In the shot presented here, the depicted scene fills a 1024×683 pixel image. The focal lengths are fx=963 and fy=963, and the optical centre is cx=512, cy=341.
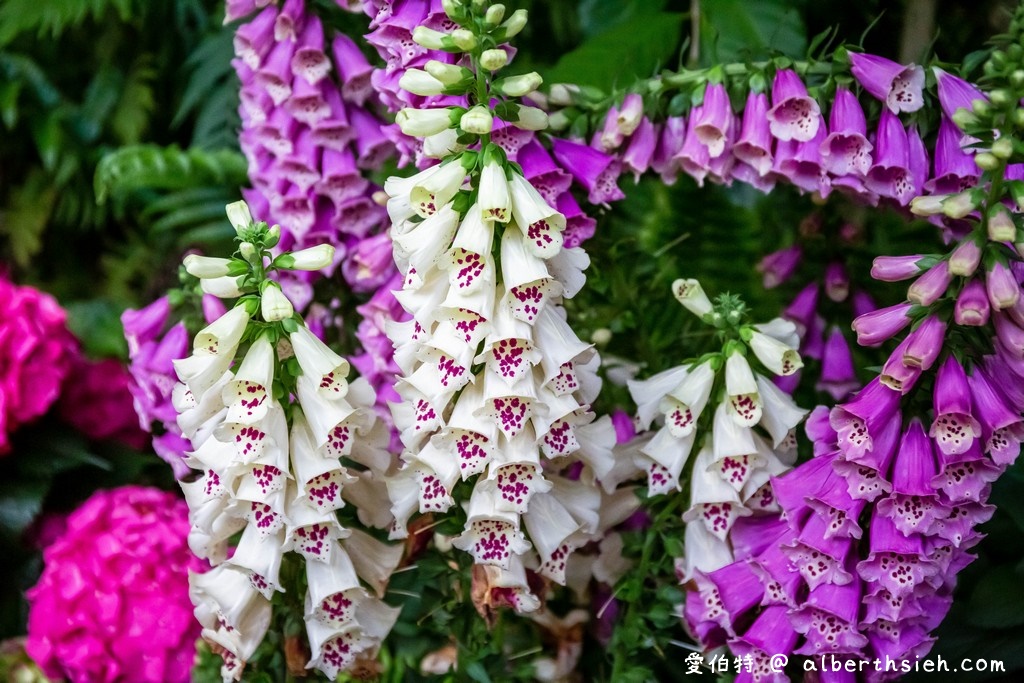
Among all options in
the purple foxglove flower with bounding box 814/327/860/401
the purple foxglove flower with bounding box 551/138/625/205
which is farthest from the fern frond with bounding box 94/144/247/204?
the purple foxglove flower with bounding box 814/327/860/401

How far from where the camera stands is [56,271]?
194cm

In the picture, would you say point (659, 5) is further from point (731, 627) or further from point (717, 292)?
point (731, 627)

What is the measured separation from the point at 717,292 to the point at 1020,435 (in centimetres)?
51

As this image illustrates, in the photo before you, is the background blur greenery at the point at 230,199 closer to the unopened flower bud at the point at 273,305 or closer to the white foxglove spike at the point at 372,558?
the white foxglove spike at the point at 372,558

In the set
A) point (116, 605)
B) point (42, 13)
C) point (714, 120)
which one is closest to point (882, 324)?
point (714, 120)

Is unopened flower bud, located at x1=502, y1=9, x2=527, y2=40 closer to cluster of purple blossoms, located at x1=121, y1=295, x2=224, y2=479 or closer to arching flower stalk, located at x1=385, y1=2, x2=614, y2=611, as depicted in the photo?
arching flower stalk, located at x1=385, y1=2, x2=614, y2=611

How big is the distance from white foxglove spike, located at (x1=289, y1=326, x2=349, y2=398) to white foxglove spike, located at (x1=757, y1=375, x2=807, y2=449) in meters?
0.39

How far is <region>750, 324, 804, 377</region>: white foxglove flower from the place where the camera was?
0.89 m

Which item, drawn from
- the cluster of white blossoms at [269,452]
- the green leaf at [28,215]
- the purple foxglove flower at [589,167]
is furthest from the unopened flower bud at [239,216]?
the green leaf at [28,215]

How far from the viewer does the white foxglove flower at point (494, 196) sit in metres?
0.74

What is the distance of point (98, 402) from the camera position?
4.39ft

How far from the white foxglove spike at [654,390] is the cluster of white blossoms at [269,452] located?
25 cm

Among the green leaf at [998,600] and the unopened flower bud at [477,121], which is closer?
the unopened flower bud at [477,121]

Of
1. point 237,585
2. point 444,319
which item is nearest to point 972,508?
point 444,319
